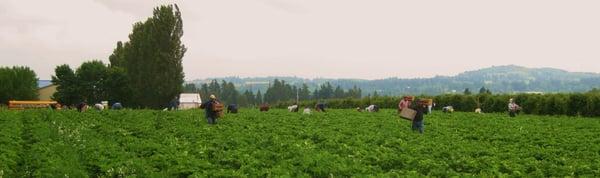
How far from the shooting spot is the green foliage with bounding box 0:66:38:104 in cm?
10281

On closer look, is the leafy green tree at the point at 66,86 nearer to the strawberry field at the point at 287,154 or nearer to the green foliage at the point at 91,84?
the green foliage at the point at 91,84

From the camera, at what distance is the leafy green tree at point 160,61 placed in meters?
82.2

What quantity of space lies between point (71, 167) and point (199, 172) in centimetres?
326

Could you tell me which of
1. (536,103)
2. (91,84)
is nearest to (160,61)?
(91,84)

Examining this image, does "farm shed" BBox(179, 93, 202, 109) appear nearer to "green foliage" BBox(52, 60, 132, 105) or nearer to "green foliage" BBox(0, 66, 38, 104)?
"green foliage" BBox(52, 60, 132, 105)

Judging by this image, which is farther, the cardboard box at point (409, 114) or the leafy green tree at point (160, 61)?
the leafy green tree at point (160, 61)

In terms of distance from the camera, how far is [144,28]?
87.5m

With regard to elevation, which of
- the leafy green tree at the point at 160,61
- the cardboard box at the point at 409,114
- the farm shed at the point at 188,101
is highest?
the leafy green tree at the point at 160,61

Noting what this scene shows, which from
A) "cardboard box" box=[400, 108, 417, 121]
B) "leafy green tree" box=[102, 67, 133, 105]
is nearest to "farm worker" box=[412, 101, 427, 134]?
"cardboard box" box=[400, 108, 417, 121]

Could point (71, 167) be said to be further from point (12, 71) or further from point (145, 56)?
point (12, 71)

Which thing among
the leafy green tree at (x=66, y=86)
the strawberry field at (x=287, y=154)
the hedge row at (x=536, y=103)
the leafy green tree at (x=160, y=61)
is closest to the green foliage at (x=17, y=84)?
the leafy green tree at (x=66, y=86)

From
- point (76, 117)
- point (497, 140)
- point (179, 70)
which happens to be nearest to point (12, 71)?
point (179, 70)

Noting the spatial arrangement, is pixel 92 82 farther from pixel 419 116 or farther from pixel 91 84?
pixel 419 116

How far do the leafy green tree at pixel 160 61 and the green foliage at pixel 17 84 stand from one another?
2941 centimetres
